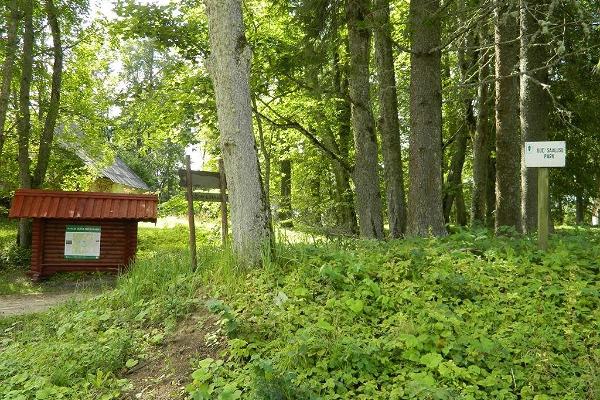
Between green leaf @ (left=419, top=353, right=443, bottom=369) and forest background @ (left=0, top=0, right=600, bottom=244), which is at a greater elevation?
forest background @ (left=0, top=0, right=600, bottom=244)

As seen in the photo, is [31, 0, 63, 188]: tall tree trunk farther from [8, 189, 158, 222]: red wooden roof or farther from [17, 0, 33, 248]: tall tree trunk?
[8, 189, 158, 222]: red wooden roof

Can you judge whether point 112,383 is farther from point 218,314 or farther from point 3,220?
point 3,220

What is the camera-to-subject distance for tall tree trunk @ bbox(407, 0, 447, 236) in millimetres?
7480

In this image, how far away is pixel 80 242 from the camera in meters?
12.3

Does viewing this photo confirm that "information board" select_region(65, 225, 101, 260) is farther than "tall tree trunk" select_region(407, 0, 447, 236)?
Yes

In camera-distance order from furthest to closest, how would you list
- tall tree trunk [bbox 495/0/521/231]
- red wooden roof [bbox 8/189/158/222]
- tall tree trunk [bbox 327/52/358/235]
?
tall tree trunk [bbox 327/52/358/235] → red wooden roof [bbox 8/189/158/222] → tall tree trunk [bbox 495/0/521/231]

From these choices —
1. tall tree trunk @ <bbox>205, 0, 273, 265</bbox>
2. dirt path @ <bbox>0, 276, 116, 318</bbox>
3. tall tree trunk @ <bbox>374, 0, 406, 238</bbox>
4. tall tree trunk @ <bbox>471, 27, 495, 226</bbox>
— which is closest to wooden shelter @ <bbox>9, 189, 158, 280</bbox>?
dirt path @ <bbox>0, 276, 116, 318</bbox>

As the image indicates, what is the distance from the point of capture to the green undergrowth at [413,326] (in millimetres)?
3570

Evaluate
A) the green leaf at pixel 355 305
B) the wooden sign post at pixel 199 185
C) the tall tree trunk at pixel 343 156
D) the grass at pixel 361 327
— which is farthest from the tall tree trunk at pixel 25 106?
the green leaf at pixel 355 305

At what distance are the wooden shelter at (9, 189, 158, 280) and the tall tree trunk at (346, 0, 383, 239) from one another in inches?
234

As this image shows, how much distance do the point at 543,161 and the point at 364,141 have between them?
13.2ft

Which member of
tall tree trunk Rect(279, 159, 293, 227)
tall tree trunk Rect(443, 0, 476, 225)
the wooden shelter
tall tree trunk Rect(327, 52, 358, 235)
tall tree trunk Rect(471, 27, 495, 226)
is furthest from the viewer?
tall tree trunk Rect(279, 159, 293, 227)

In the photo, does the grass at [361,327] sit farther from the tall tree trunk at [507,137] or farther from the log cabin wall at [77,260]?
the log cabin wall at [77,260]

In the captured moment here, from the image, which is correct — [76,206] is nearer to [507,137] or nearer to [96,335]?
[96,335]
